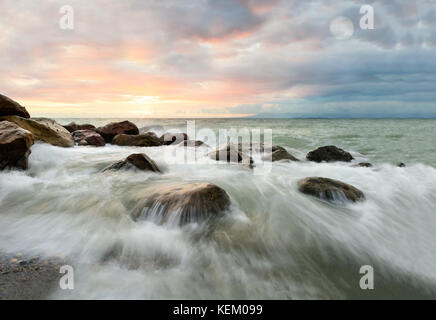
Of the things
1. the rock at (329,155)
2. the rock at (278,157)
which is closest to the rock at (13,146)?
the rock at (278,157)

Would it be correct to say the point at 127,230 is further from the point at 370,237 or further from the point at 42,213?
the point at 370,237

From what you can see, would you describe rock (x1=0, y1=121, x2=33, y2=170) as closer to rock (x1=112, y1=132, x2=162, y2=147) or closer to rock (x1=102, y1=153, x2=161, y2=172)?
rock (x1=102, y1=153, x2=161, y2=172)

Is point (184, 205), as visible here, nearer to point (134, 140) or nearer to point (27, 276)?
point (27, 276)

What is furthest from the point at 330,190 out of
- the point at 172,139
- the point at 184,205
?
the point at 172,139

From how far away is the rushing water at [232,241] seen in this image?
7.52ft

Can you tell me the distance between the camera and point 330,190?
14.6 feet

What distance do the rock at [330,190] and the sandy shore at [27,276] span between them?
416cm

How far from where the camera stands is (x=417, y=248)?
3.23 meters

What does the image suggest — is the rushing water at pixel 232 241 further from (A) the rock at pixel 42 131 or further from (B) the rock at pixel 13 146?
(A) the rock at pixel 42 131

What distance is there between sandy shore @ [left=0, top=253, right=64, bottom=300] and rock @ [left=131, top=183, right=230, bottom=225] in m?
1.17

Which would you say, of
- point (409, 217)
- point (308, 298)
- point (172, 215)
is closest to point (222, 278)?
point (308, 298)

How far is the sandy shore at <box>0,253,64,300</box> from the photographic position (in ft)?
6.57

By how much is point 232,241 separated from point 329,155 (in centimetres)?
711
